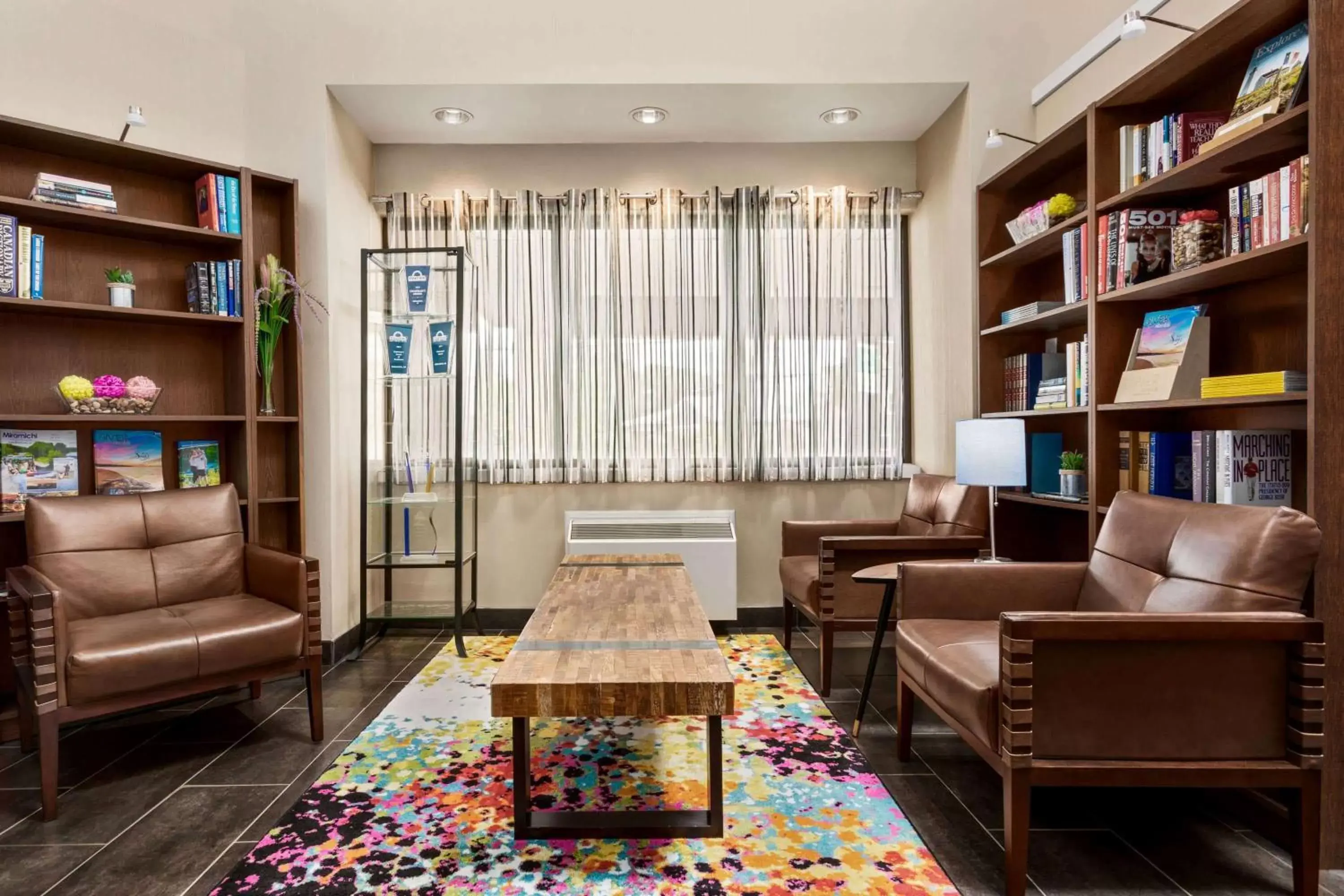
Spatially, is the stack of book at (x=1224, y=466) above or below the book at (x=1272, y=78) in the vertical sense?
below

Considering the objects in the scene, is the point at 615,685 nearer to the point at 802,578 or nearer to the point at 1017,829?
the point at 1017,829

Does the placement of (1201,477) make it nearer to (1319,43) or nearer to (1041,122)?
(1319,43)

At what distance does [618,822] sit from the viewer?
6.66ft

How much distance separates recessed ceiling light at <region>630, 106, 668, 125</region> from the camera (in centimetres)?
385

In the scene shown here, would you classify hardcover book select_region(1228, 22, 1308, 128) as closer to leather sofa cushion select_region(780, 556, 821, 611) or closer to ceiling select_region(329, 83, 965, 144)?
ceiling select_region(329, 83, 965, 144)

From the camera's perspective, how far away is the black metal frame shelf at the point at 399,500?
12.5 feet

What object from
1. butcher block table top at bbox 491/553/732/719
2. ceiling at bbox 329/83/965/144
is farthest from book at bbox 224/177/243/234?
butcher block table top at bbox 491/553/732/719

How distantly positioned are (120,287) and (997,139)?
3789mm

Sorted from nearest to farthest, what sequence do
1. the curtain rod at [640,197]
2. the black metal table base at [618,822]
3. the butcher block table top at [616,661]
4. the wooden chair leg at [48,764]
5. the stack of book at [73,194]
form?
the butcher block table top at [616,661], the black metal table base at [618,822], the wooden chair leg at [48,764], the stack of book at [73,194], the curtain rod at [640,197]

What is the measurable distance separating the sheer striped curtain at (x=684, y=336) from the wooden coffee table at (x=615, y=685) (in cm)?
182

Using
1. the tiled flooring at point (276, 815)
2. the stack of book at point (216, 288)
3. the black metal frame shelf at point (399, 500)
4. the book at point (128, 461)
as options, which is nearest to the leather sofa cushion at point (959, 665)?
the tiled flooring at point (276, 815)

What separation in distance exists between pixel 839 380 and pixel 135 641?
346cm

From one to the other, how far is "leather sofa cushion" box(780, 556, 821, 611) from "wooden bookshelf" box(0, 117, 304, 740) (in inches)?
92.5

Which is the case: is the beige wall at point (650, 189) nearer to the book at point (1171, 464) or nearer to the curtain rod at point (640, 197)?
the curtain rod at point (640, 197)
